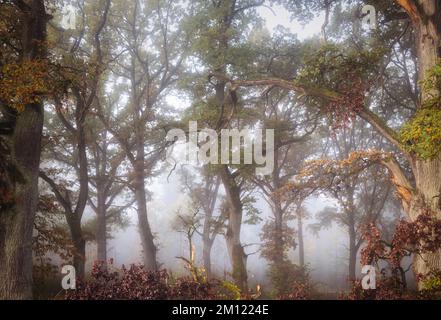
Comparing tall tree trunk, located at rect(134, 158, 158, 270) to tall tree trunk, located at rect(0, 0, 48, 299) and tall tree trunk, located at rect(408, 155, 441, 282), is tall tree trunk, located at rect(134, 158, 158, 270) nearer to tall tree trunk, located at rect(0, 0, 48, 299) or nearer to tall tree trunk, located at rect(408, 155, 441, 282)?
tall tree trunk, located at rect(0, 0, 48, 299)

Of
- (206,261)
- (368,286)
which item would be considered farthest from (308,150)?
(368,286)

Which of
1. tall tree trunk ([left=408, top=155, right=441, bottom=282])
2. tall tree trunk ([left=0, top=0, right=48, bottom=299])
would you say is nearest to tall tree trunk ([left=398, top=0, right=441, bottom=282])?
tall tree trunk ([left=408, top=155, right=441, bottom=282])

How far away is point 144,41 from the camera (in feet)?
61.6

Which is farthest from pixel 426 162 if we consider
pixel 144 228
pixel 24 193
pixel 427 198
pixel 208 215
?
pixel 208 215

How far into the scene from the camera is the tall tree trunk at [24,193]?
7906mm

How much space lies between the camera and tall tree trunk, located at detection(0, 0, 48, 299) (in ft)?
25.9

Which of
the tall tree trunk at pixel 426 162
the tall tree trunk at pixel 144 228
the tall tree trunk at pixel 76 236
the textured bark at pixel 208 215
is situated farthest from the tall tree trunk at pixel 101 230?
the tall tree trunk at pixel 426 162

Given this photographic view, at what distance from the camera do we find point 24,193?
8.33m

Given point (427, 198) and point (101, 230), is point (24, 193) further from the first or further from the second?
point (101, 230)

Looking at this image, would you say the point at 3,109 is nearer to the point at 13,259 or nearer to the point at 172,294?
the point at 13,259

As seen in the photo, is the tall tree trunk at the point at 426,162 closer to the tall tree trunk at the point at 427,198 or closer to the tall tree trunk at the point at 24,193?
the tall tree trunk at the point at 427,198
